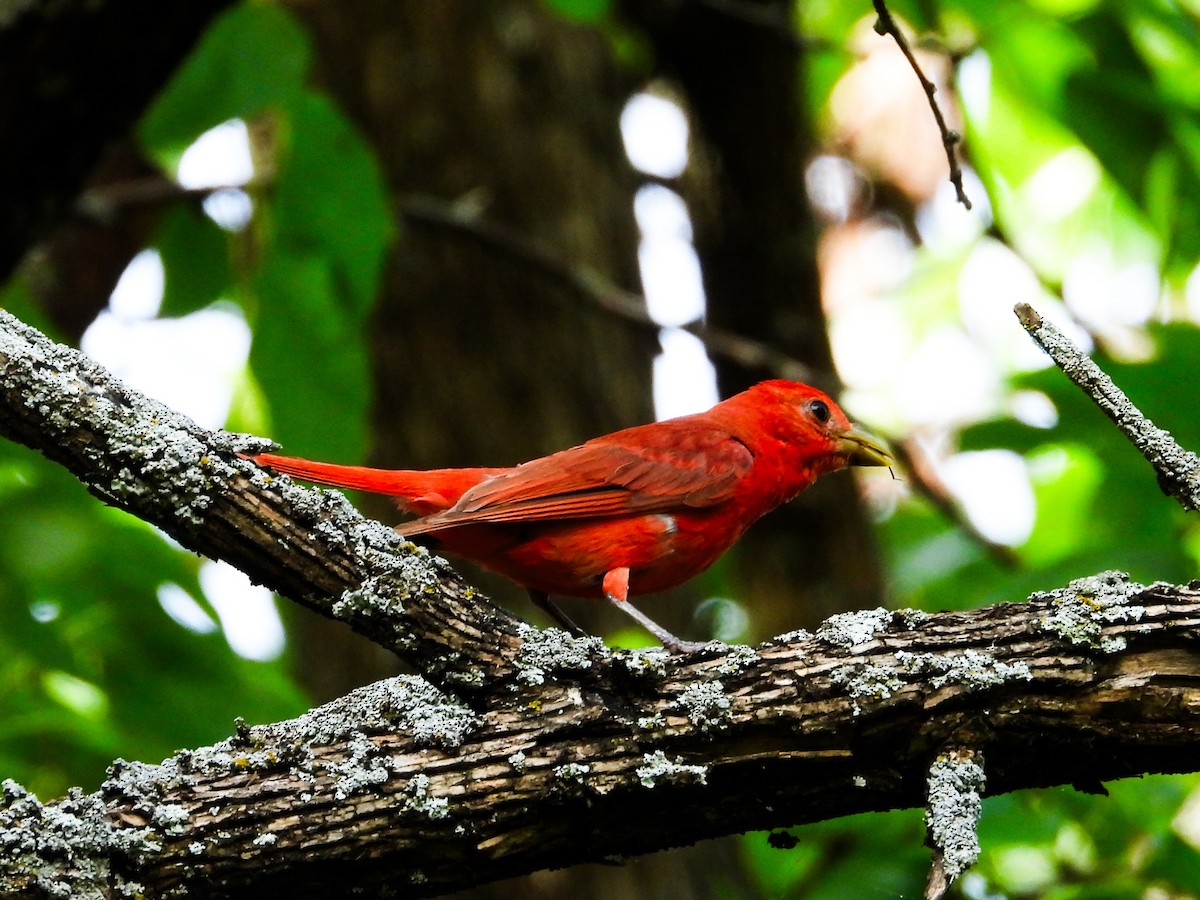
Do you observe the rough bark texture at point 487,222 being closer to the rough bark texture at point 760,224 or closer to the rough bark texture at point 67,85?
the rough bark texture at point 760,224

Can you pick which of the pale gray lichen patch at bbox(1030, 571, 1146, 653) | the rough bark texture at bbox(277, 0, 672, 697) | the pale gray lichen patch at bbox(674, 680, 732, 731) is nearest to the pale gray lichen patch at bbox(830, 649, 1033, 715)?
the pale gray lichen patch at bbox(1030, 571, 1146, 653)

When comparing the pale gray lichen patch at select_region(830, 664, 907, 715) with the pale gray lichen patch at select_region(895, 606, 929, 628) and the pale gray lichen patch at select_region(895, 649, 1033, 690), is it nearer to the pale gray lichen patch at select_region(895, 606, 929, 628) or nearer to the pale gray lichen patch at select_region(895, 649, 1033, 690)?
the pale gray lichen patch at select_region(895, 649, 1033, 690)

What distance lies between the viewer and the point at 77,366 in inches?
98.3

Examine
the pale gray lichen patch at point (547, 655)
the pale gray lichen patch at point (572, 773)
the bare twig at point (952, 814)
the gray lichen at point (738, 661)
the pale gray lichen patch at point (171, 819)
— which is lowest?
the bare twig at point (952, 814)

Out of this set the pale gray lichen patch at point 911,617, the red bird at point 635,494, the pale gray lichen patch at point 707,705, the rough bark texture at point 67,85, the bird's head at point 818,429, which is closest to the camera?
the pale gray lichen patch at point 707,705

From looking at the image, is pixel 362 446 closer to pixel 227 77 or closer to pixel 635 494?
pixel 635 494

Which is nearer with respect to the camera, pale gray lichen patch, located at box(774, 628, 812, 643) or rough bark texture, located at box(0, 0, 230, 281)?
pale gray lichen patch, located at box(774, 628, 812, 643)

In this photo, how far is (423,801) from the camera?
8.13 ft

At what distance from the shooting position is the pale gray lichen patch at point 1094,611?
252cm

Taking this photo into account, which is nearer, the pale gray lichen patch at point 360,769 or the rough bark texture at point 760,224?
the pale gray lichen patch at point 360,769

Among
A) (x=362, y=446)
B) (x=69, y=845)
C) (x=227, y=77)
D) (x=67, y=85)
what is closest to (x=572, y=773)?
(x=69, y=845)

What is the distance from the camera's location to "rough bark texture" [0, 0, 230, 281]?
4102mm

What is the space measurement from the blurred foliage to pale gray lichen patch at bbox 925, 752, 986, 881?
5.10 ft

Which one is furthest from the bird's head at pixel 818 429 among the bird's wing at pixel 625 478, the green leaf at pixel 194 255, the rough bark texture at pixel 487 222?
the green leaf at pixel 194 255
